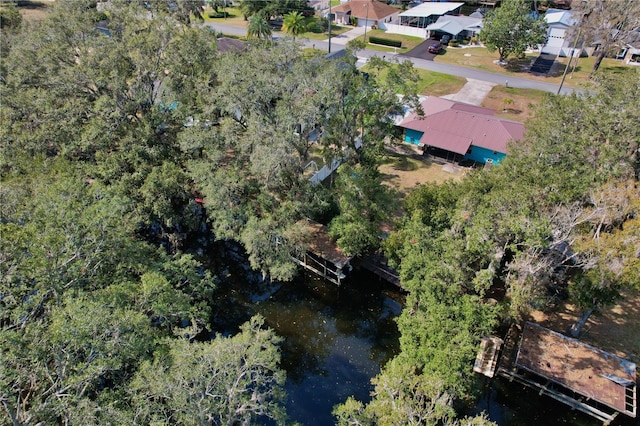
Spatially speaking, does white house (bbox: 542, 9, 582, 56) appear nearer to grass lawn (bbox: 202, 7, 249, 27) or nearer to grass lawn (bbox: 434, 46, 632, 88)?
grass lawn (bbox: 434, 46, 632, 88)

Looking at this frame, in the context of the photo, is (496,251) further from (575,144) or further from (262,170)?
(262,170)

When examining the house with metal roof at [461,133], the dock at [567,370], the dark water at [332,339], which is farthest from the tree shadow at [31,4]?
the dock at [567,370]

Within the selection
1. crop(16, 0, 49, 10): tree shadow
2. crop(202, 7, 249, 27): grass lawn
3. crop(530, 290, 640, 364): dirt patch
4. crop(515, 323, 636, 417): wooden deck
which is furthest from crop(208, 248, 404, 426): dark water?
crop(16, 0, 49, 10): tree shadow

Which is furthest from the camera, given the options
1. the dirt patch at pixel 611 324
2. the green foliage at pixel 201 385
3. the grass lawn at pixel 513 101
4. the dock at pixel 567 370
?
the grass lawn at pixel 513 101

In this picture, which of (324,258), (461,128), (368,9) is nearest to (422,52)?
(368,9)

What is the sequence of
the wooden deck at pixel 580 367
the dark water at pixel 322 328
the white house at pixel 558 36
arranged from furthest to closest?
the white house at pixel 558 36 → the dark water at pixel 322 328 → the wooden deck at pixel 580 367

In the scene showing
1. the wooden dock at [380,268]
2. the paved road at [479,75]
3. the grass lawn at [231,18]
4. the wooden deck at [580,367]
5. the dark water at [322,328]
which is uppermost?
the grass lawn at [231,18]

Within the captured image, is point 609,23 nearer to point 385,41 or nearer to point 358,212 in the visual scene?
point 385,41

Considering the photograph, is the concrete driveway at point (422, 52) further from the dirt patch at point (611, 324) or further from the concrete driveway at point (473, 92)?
the dirt patch at point (611, 324)
